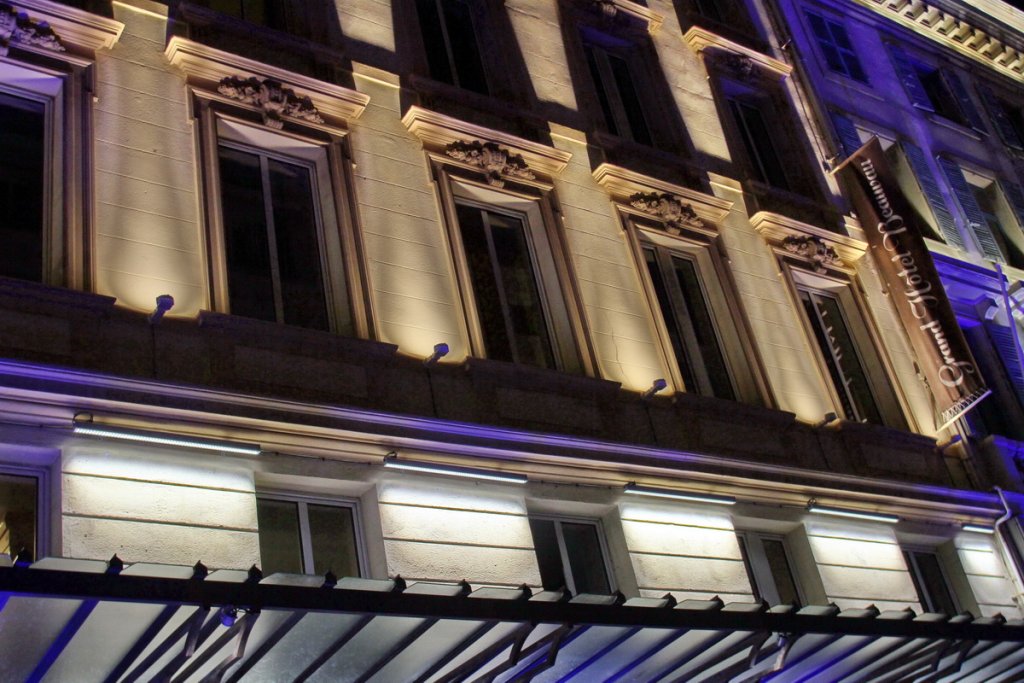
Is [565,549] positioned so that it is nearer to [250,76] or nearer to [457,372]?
[457,372]

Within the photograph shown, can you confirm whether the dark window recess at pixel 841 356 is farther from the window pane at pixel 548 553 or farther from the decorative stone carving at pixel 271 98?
the decorative stone carving at pixel 271 98

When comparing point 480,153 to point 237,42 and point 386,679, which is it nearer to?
point 237,42

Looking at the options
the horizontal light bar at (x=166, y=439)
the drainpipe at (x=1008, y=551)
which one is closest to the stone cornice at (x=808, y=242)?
the drainpipe at (x=1008, y=551)

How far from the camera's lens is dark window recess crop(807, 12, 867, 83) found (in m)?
20.3

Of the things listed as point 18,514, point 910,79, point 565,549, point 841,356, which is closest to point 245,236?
point 18,514

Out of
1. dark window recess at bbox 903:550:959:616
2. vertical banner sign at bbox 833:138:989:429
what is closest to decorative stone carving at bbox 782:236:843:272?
vertical banner sign at bbox 833:138:989:429

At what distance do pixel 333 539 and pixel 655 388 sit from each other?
4099 mm

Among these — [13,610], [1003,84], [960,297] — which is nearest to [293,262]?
[13,610]

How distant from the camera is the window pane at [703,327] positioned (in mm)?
13623

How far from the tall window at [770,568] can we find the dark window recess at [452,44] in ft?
20.7

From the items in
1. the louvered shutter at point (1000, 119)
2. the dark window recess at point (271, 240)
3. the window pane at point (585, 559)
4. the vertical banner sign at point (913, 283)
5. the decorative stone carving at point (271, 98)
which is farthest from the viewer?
the louvered shutter at point (1000, 119)

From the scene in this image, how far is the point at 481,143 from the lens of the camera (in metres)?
13.0

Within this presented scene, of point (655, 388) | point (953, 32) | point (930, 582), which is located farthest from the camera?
point (953, 32)

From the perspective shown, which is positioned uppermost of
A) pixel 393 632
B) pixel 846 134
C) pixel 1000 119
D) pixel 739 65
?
pixel 1000 119
